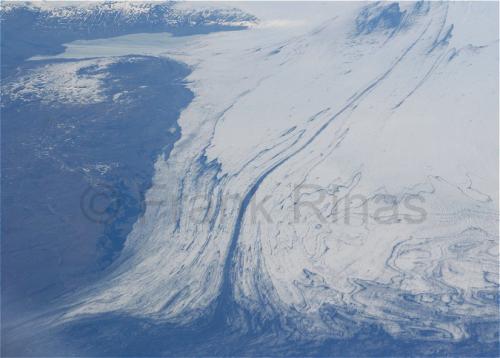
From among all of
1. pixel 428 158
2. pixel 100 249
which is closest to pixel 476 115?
pixel 428 158

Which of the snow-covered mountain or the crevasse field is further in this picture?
Answer: the snow-covered mountain

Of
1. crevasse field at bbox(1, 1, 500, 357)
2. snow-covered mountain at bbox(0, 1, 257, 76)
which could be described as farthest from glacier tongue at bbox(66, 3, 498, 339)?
snow-covered mountain at bbox(0, 1, 257, 76)

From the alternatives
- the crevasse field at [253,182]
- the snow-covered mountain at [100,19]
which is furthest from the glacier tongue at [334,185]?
the snow-covered mountain at [100,19]

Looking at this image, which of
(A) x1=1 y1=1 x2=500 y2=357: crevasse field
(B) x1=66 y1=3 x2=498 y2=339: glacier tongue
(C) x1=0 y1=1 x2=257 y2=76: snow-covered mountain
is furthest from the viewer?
(C) x1=0 y1=1 x2=257 y2=76: snow-covered mountain

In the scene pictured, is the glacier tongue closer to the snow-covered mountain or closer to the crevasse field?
the crevasse field

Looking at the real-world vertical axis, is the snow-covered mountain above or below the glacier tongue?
above

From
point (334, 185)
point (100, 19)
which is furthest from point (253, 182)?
point (100, 19)

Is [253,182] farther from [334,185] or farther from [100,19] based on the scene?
[100,19]
